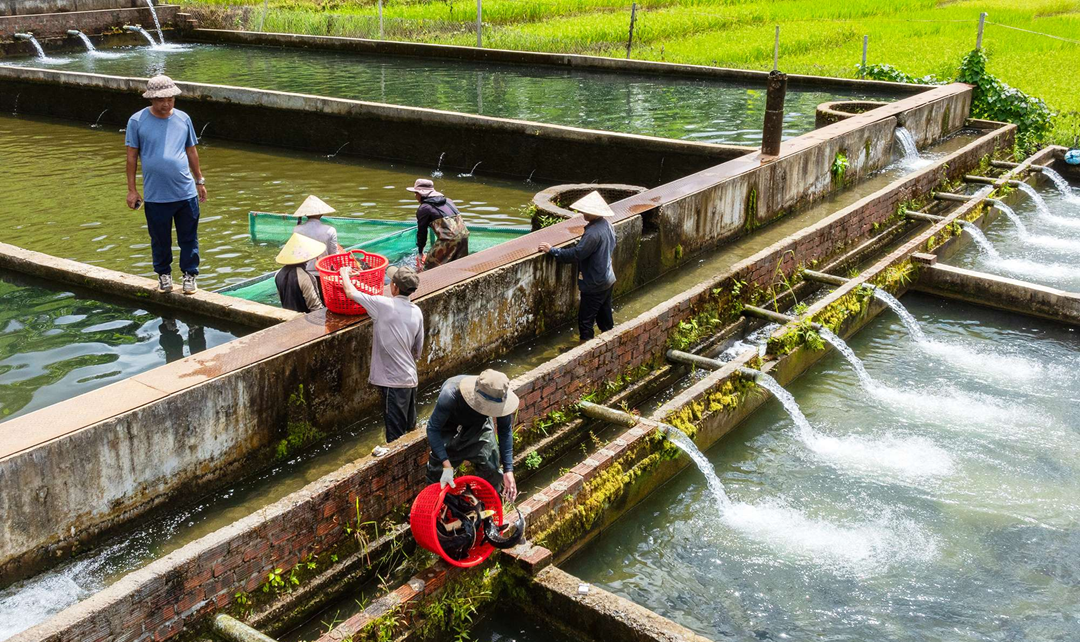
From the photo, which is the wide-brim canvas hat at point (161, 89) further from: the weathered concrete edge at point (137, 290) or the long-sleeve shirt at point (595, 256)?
the long-sleeve shirt at point (595, 256)

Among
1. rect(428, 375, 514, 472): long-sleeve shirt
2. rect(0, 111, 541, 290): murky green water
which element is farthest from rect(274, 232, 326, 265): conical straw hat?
rect(0, 111, 541, 290): murky green water

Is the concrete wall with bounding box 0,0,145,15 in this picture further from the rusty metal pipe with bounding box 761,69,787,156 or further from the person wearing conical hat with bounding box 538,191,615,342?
the person wearing conical hat with bounding box 538,191,615,342

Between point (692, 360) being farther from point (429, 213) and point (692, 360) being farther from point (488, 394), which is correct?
point (488, 394)

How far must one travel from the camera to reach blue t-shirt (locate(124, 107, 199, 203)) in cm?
686

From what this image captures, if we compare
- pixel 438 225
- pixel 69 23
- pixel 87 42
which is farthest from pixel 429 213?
pixel 69 23

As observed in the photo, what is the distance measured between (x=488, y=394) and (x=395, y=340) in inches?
38.7

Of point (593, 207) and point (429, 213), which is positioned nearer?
point (593, 207)

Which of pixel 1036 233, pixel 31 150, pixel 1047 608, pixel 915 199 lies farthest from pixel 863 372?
pixel 31 150

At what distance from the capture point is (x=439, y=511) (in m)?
5.16

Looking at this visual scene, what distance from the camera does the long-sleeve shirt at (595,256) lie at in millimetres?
7645

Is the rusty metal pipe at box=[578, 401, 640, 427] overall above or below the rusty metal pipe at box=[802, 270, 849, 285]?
below

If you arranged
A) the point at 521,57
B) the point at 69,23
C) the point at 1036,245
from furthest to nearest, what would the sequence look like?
the point at 69,23
the point at 521,57
the point at 1036,245

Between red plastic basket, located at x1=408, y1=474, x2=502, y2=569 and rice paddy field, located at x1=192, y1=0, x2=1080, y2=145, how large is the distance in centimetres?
1512

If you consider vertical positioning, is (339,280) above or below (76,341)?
above
